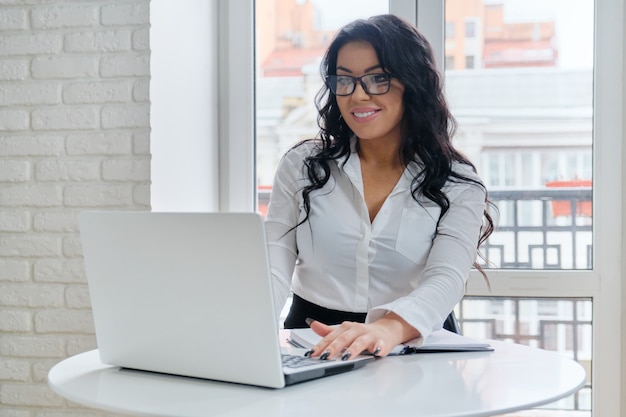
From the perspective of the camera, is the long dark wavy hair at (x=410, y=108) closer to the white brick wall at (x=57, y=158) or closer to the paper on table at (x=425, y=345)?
the paper on table at (x=425, y=345)

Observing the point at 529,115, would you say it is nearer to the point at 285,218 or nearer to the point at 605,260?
the point at 605,260

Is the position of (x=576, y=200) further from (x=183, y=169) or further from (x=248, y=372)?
(x=248, y=372)

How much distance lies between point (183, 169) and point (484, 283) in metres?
0.98

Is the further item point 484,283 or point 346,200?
point 484,283

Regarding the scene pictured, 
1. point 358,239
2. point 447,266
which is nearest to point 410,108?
point 358,239

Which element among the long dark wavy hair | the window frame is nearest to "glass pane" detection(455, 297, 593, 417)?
the window frame

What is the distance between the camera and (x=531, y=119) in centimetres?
245

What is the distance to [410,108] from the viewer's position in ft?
6.17

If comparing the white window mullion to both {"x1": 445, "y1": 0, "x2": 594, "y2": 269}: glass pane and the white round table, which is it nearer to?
{"x1": 445, "y1": 0, "x2": 594, "y2": 269}: glass pane

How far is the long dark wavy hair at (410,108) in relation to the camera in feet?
6.00

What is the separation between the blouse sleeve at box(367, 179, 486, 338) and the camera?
142 centimetres

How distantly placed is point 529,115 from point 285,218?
98cm

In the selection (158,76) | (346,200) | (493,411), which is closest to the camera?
(493,411)

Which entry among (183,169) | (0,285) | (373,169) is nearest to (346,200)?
(373,169)
